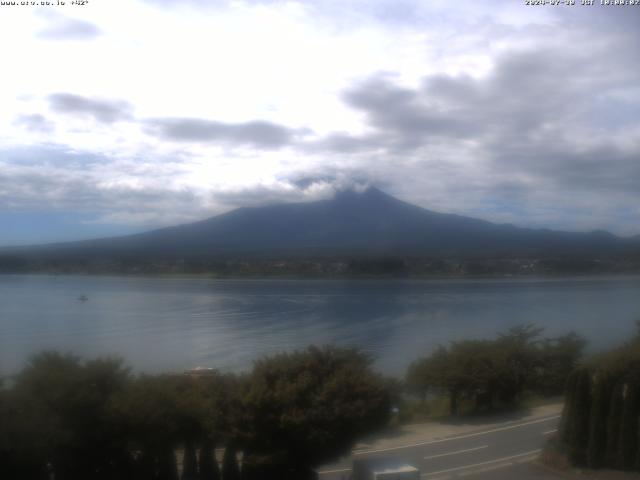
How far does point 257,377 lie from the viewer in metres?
10.4

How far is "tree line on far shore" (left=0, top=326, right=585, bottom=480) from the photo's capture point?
327 inches

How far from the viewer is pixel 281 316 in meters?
37.4

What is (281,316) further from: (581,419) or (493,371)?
(581,419)

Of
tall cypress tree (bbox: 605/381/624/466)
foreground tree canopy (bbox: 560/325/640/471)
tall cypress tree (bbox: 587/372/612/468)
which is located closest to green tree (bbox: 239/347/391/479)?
foreground tree canopy (bbox: 560/325/640/471)

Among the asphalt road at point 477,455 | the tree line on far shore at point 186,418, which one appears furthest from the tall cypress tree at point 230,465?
the asphalt road at point 477,455

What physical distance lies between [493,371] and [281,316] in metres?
21.2

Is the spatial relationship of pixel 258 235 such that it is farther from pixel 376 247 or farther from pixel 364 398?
pixel 364 398

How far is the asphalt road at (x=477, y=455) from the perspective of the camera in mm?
10195

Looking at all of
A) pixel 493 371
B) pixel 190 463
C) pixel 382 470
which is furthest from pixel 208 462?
pixel 493 371

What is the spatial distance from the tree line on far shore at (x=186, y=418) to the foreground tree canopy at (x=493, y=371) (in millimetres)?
6682

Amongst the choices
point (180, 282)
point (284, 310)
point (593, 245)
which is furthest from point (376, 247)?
point (593, 245)

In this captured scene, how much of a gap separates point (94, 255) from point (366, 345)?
24.3m

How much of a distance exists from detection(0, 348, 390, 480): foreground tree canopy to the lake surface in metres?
4.92

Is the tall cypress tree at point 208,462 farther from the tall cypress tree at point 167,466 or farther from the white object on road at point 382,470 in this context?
the white object on road at point 382,470
